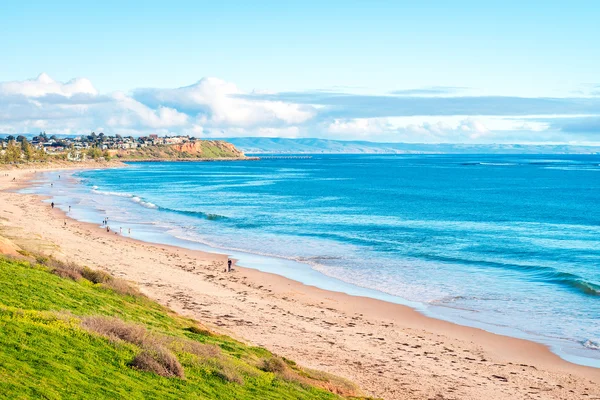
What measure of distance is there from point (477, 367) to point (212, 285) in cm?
1779

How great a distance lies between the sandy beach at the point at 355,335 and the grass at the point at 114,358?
310cm

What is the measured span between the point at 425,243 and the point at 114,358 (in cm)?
4139

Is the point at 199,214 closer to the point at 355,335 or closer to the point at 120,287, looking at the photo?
the point at 120,287

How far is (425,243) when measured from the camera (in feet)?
178

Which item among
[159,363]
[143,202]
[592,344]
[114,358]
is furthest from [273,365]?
[143,202]

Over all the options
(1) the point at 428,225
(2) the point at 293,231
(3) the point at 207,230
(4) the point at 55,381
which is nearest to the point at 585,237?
(1) the point at 428,225

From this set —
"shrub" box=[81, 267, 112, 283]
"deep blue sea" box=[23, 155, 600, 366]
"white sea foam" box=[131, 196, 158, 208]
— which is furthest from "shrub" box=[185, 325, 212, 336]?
"white sea foam" box=[131, 196, 158, 208]

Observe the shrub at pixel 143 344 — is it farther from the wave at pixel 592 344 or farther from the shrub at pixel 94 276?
the wave at pixel 592 344

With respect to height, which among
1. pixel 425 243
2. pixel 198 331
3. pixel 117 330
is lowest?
pixel 425 243

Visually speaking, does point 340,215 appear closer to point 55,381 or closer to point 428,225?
point 428,225

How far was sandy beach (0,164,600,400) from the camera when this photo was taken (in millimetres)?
21922

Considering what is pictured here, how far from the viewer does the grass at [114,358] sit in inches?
536

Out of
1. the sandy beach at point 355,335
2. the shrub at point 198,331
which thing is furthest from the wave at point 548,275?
the shrub at point 198,331

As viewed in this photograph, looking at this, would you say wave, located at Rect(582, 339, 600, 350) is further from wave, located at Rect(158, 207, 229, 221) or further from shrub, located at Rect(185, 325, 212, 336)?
wave, located at Rect(158, 207, 229, 221)
